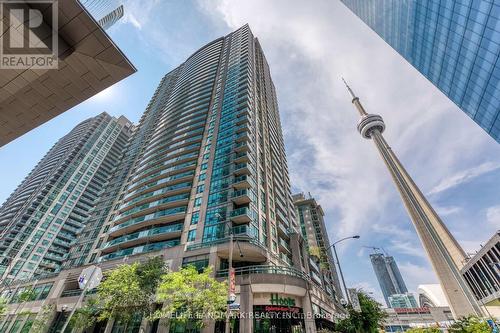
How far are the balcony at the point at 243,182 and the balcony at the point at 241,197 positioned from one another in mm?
1292

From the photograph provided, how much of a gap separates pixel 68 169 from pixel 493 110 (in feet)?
455

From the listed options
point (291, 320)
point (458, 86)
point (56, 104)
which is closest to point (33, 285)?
point (291, 320)

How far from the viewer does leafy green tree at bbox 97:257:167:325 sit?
25.4 meters

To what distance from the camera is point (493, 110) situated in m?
45.4

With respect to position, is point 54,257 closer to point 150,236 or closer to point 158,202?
point 158,202

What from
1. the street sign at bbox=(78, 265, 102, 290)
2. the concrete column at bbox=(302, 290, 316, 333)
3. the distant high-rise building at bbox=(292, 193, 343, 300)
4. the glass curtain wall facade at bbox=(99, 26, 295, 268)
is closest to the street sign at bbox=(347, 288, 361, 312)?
the concrete column at bbox=(302, 290, 316, 333)

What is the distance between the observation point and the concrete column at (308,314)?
27403 millimetres

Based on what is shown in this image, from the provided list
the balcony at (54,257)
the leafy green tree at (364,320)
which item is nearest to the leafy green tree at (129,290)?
the leafy green tree at (364,320)

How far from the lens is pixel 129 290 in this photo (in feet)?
83.4

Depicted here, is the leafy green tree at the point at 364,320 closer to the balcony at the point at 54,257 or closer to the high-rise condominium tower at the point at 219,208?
the high-rise condominium tower at the point at 219,208

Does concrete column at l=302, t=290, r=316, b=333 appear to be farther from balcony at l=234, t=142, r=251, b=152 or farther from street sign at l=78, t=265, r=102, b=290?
balcony at l=234, t=142, r=251, b=152

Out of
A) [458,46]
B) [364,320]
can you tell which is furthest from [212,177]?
[458,46]

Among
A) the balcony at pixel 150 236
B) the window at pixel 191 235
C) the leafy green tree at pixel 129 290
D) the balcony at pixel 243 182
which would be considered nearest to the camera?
the leafy green tree at pixel 129 290

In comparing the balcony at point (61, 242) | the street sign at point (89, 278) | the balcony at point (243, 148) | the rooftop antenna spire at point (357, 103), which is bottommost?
the street sign at point (89, 278)
